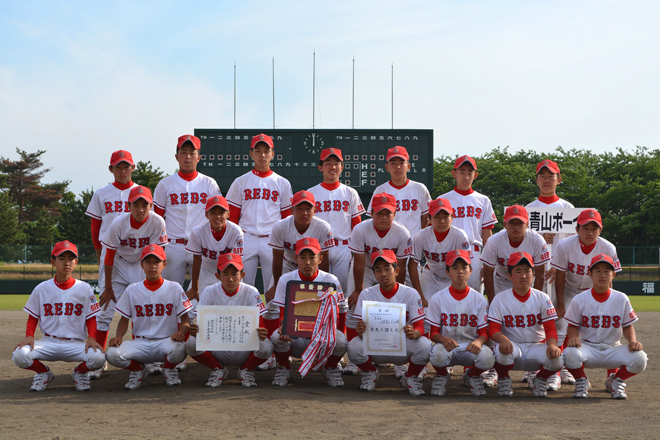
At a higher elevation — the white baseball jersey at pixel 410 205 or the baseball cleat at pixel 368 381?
the white baseball jersey at pixel 410 205

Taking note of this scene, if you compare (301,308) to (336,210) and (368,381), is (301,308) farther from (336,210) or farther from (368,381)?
(336,210)

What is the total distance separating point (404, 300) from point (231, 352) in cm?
161

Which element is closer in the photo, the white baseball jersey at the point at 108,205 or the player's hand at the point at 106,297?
the player's hand at the point at 106,297

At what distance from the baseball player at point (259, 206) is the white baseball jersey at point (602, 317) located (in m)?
3.02

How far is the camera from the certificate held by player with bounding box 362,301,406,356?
5.15 m

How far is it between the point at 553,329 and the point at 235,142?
11.3 metres

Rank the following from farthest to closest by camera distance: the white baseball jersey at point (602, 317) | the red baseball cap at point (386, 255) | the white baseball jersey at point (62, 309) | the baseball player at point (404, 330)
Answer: the white baseball jersey at point (62, 309) → the red baseball cap at point (386, 255) → the white baseball jersey at point (602, 317) → the baseball player at point (404, 330)

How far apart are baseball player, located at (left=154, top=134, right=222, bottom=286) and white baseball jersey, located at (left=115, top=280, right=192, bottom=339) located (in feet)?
3.16

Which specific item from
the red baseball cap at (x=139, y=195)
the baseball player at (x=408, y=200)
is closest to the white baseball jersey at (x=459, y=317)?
the baseball player at (x=408, y=200)

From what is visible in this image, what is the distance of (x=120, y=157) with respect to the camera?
6402 mm

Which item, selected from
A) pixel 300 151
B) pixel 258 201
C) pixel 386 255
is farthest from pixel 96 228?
pixel 300 151

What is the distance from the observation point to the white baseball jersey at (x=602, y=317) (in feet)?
17.1

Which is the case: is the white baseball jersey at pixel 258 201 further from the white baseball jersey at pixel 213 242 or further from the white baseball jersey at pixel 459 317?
the white baseball jersey at pixel 459 317

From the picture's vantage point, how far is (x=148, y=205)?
5918mm
